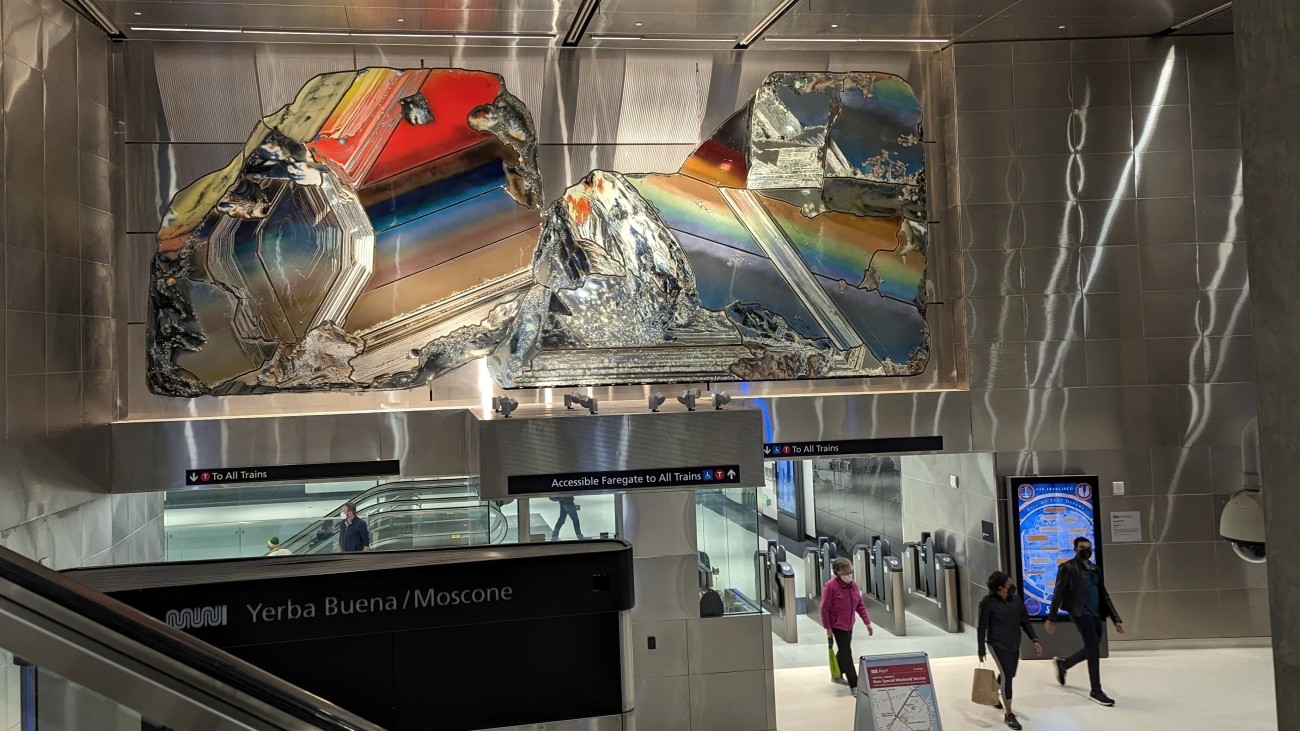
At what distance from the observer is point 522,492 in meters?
7.65

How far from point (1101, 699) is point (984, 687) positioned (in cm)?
129

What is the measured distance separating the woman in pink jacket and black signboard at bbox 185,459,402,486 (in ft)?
15.7

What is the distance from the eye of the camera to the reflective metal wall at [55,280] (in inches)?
307

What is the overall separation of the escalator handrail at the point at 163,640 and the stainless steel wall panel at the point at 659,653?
24.1ft

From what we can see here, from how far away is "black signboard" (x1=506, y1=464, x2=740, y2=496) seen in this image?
7.79 m

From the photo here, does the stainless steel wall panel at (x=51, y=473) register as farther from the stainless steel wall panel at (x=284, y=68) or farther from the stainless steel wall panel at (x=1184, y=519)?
the stainless steel wall panel at (x=1184, y=519)

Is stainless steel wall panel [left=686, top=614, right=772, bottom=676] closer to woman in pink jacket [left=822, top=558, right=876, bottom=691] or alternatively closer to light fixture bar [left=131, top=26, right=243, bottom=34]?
woman in pink jacket [left=822, top=558, right=876, bottom=691]

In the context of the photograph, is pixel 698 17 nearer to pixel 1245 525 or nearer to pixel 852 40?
pixel 852 40

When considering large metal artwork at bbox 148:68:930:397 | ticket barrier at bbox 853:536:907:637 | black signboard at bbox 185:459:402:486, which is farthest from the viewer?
ticket barrier at bbox 853:536:907:637

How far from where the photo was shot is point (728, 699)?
881 centimetres

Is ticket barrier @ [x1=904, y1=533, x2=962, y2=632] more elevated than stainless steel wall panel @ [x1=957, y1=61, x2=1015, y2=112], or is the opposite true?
stainless steel wall panel @ [x1=957, y1=61, x2=1015, y2=112]

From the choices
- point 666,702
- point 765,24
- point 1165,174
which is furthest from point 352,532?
point 1165,174

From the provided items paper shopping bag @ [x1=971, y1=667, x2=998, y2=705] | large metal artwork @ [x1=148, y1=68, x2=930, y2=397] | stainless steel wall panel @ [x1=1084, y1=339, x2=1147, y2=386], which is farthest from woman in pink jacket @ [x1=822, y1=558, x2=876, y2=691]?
stainless steel wall panel @ [x1=1084, y1=339, x2=1147, y2=386]

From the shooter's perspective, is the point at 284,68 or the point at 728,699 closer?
the point at 728,699
